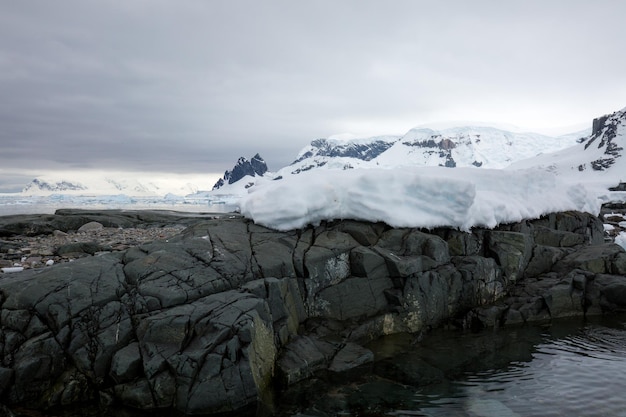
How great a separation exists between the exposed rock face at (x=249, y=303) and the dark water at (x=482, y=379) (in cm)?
74

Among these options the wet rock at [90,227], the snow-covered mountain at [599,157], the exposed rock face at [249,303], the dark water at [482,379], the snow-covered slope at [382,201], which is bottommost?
the dark water at [482,379]

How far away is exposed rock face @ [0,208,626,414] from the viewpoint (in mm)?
8297

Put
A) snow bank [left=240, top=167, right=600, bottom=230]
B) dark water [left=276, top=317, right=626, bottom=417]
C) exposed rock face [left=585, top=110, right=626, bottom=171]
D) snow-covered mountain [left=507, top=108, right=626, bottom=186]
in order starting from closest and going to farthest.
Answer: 1. dark water [left=276, top=317, right=626, bottom=417]
2. snow bank [left=240, top=167, right=600, bottom=230]
3. snow-covered mountain [left=507, top=108, right=626, bottom=186]
4. exposed rock face [left=585, top=110, right=626, bottom=171]

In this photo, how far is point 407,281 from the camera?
12.8 metres

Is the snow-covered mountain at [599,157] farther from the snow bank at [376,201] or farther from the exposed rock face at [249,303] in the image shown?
the exposed rock face at [249,303]

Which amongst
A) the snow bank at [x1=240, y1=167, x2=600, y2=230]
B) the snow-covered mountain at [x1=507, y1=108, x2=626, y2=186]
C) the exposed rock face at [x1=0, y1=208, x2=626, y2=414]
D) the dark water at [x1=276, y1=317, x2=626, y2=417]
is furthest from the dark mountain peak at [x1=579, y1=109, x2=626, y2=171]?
the dark water at [x1=276, y1=317, x2=626, y2=417]

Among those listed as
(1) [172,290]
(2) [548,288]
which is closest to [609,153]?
(2) [548,288]

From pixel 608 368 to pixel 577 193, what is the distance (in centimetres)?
1558

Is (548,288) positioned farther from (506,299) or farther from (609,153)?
(609,153)

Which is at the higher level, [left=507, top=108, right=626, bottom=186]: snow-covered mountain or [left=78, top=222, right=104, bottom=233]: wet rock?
[left=507, top=108, right=626, bottom=186]: snow-covered mountain

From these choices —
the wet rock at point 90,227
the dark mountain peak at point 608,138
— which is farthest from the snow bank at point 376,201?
the dark mountain peak at point 608,138

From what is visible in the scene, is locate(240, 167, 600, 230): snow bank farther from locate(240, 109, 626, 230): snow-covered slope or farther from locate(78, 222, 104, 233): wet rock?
locate(78, 222, 104, 233): wet rock

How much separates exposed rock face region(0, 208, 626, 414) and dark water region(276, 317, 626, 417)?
0.74 m

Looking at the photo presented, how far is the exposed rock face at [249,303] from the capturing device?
27.2 ft
